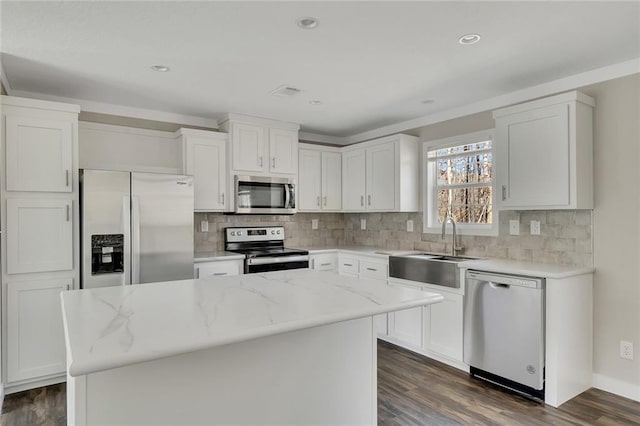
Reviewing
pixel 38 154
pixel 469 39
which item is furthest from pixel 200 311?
pixel 38 154

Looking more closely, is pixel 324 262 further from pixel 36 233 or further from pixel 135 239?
pixel 36 233

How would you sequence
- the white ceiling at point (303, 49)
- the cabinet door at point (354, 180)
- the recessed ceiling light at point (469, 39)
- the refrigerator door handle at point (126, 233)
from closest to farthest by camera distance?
the white ceiling at point (303, 49) → the recessed ceiling light at point (469, 39) → the refrigerator door handle at point (126, 233) → the cabinet door at point (354, 180)

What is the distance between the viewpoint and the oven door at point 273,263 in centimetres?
389

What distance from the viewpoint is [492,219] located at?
3645mm

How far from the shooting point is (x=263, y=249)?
4.46m

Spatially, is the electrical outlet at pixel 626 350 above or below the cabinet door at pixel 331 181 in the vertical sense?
below

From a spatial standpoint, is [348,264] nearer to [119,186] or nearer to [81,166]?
[119,186]

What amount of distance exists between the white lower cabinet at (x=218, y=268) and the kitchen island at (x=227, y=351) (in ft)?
5.22

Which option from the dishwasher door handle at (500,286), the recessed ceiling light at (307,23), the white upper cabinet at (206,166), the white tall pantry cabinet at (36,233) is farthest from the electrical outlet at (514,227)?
the white tall pantry cabinet at (36,233)

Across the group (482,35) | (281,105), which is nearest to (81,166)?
(281,105)

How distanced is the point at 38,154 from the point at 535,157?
150 inches

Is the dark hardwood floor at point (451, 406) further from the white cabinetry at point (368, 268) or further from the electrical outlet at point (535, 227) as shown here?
the electrical outlet at point (535, 227)

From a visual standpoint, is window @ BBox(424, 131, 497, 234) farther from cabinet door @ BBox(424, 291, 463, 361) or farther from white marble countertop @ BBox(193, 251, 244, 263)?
white marble countertop @ BBox(193, 251, 244, 263)

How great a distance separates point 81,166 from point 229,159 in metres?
1.36
